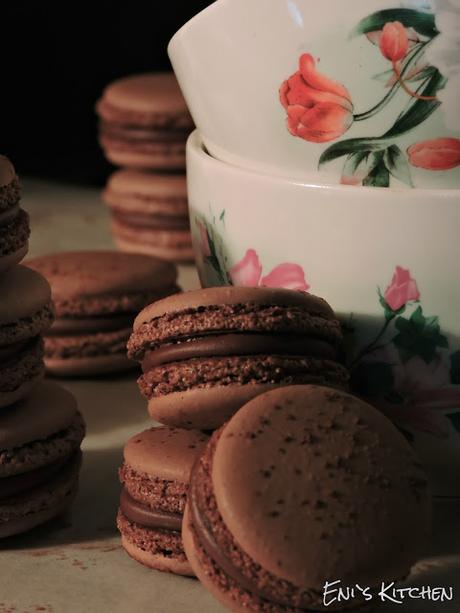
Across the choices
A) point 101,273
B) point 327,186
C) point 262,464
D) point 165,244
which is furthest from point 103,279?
point 262,464

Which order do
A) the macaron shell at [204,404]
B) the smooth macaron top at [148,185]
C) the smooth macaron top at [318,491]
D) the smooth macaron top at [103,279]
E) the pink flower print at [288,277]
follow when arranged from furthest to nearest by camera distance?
the smooth macaron top at [148,185] < the smooth macaron top at [103,279] < the pink flower print at [288,277] < the macaron shell at [204,404] < the smooth macaron top at [318,491]

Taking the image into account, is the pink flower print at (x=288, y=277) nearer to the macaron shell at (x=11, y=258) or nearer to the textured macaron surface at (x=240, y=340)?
the textured macaron surface at (x=240, y=340)

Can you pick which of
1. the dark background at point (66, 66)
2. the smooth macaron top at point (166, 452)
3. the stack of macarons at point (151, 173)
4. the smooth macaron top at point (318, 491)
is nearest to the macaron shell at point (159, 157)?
the stack of macarons at point (151, 173)

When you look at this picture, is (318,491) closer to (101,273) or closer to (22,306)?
(22,306)

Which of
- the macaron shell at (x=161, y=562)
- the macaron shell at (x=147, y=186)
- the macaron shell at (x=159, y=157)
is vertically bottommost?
the macaron shell at (x=147, y=186)

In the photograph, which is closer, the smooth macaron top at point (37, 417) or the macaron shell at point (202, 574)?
the macaron shell at point (202, 574)

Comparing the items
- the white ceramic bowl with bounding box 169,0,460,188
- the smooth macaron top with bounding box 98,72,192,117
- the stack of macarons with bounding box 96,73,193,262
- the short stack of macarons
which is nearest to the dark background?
the smooth macaron top with bounding box 98,72,192,117

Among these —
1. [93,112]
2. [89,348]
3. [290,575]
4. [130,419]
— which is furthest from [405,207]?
[93,112]
